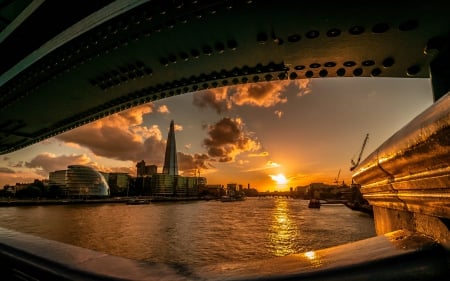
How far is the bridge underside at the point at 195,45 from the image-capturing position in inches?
123

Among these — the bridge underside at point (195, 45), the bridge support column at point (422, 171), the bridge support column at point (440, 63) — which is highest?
the bridge underside at point (195, 45)

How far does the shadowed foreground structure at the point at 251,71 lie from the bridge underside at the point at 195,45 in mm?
18

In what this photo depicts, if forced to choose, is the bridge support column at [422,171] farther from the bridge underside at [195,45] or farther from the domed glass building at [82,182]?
the domed glass building at [82,182]

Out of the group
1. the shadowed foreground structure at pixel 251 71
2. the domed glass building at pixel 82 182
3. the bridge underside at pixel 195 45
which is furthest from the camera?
the domed glass building at pixel 82 182

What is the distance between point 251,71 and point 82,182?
153346 millimetres

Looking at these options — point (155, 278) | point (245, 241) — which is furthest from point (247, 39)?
point (245, 241)

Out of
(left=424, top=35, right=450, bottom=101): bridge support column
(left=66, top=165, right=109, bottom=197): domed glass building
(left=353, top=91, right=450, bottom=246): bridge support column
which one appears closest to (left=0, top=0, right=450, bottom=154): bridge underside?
(left=424, top=35, right=450, bottom=101): bridge support column

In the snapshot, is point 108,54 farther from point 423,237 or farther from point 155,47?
point 423,237

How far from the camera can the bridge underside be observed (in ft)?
10.2

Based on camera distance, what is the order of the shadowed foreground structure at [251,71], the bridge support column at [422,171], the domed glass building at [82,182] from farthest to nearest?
the domed glass building at [82,182] < the shadowed foreground structure at [251,71] < the bridge support column at [422,171]

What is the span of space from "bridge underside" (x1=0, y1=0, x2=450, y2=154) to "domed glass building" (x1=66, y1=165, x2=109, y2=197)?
147 m

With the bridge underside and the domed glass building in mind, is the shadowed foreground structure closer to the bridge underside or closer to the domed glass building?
the bridge underside

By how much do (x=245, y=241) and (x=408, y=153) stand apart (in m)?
32.4

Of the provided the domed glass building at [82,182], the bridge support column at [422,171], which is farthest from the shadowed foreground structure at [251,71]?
the domed glass building at [82,182]
